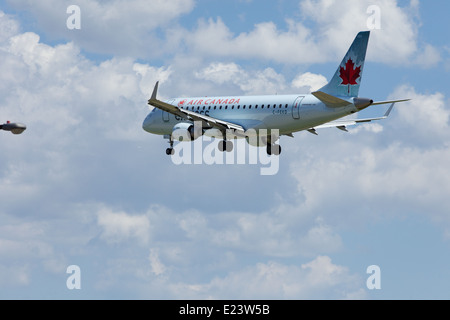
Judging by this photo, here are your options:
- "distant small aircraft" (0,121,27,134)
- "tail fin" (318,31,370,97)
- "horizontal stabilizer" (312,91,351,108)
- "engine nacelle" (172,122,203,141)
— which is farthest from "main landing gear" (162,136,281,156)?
"distant small aircraft" (0,121,27,134)

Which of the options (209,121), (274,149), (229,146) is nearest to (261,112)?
(209,121)

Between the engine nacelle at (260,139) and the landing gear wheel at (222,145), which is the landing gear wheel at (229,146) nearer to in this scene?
the landing gear wheel at (222,145)

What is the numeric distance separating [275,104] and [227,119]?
19.4 feet

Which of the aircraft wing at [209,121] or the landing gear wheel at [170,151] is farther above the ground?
the aircraft wing at [209,121]

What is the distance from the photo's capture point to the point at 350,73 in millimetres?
82250

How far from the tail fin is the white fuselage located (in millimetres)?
1810

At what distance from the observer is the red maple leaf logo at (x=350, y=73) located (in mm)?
82125

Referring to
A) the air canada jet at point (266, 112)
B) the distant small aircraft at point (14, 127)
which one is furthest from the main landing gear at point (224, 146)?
the distant small aircraft at point (14, 127)

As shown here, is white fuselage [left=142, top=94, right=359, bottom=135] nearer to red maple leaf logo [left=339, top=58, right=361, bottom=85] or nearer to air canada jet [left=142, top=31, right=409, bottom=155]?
air canada jet [left=142, top=31, right=409, bottom=155]

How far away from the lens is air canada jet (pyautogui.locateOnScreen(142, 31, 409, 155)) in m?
81.4

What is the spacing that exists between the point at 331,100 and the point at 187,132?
47.4ft
